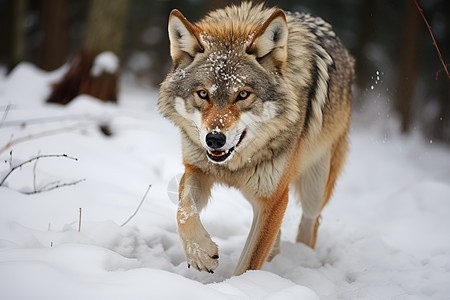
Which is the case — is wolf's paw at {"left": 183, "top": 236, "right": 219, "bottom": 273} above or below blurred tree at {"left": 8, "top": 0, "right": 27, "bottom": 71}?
below

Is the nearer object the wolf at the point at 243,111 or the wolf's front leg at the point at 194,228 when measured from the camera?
the wolf's front leg at the point at 194,228

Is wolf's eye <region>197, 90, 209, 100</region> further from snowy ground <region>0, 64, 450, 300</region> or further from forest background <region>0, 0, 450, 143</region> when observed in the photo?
forest background <region>0, 0, 450, 143</region>

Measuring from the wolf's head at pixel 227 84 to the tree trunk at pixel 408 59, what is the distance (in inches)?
426

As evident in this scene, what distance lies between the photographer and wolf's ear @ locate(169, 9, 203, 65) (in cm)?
272

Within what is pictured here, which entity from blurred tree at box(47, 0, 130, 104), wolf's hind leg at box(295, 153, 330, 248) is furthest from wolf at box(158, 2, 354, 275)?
blurred tree at box(47, 0, 130, 104)

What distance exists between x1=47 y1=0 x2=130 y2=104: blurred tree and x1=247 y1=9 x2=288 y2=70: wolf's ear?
455 centimetres

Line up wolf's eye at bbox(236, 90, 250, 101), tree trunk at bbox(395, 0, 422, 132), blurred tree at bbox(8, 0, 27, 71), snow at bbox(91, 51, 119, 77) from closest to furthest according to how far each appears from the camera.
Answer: wolf's eye at bbox(236, 90, 250, 101), snow at bbox(91, 51, 119, 77), blurred tree at bbox(8, 0, 27, 71), tree trunk at bbox(395, 0, 422, 132)

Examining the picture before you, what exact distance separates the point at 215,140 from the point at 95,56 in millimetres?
5152

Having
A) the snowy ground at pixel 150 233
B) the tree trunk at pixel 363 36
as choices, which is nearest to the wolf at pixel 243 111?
the snowy ground at pixel 150 233

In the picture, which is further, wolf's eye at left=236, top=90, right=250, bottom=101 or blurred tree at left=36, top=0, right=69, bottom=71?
blurred tree at left=36, top=0, right=69, bottom=71

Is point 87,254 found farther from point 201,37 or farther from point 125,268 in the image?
point 201,37

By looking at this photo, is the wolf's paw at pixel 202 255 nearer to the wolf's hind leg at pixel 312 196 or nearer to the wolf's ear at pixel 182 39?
the wolf's ear at pixel 182 39

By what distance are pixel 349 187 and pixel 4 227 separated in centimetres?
591

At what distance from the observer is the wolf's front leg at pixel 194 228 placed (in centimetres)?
244
